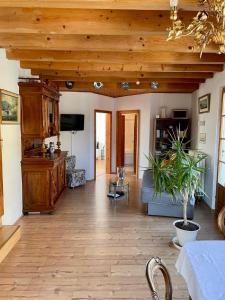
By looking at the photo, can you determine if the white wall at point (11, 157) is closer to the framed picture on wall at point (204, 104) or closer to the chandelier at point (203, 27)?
the chandelier at point (203, 27)

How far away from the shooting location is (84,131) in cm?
707

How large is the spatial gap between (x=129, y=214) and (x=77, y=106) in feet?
11.6

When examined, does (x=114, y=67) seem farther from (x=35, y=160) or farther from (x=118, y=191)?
(x=118, y=191)

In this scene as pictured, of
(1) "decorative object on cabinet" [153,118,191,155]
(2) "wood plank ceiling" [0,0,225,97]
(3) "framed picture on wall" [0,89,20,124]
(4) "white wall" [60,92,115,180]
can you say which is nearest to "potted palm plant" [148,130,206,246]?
(2) "wood plank ceiling" [0,0,225,97]

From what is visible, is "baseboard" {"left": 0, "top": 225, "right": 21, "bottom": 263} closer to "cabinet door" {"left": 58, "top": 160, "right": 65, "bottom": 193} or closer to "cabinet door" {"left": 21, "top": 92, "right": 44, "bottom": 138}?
"cabinet door" {"left": 21, "top": 92, "right": 44, "bottom": 138}

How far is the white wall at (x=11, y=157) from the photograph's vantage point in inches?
145

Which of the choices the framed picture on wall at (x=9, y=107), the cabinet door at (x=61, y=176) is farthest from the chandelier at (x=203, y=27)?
the cabinet door at (x=61, y=176)

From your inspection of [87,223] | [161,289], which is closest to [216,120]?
[87,223]

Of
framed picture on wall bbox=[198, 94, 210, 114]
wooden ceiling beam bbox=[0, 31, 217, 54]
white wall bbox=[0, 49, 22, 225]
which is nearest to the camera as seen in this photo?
wooden ceiling beam bbox=[0, 31, 217, 54]

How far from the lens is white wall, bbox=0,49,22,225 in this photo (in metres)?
3.68

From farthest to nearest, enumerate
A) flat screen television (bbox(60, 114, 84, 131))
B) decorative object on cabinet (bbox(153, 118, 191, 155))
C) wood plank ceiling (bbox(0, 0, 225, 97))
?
decorative object on cabinet (bbox(153, 118, 191, 155)) < flat screen television (bbox(60, 114, 84, 131)) < wood plank ceiling (bbox(0, 0, 225, 97))

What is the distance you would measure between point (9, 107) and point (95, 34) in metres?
1.84

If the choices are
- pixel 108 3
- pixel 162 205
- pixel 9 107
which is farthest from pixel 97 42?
pixel 162 205

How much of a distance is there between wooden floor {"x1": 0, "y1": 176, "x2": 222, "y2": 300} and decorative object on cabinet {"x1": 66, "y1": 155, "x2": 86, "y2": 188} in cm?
132
